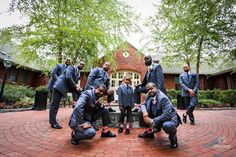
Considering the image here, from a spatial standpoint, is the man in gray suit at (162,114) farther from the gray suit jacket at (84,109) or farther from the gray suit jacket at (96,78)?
the gray suit jacket at (96,78)

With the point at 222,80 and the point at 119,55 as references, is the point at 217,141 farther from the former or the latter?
the point at 222,80

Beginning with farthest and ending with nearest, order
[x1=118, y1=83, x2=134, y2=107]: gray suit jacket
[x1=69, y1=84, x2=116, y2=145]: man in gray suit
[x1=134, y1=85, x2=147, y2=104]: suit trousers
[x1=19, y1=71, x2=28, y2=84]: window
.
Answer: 1. [x1=19, y1=71, x2=28, y2=84]: window
2. [x1=134, y1=85, x2=147, y2=104]: suit trousers
3. [x1=118, y1=83, x2=134, y2=107]: gray suit jacket
4. [x1=69, y1=84, x2=116, y2=145]: man in gray suit

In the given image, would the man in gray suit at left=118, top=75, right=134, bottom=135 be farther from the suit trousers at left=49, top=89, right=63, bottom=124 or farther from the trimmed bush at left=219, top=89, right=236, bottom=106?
the trimmed bush at left=219, top=89, right=236, bottom=106

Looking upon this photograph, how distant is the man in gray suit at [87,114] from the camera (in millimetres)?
2873

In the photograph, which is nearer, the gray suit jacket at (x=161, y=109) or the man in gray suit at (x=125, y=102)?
the gray suit jacket at (x=161, y=109)

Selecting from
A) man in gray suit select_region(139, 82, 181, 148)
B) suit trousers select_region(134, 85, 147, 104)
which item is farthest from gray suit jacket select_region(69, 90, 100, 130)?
suit trousers select_region(134, 85, 147, 104)

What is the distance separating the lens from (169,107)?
2922 mm

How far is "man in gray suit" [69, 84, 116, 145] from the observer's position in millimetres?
2873

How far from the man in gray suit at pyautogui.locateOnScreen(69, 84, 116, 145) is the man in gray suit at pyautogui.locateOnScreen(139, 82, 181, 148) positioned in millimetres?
865

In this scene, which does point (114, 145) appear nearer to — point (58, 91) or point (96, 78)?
point (58, 91)

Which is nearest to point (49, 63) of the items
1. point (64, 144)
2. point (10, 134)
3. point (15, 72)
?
point (15, 72)

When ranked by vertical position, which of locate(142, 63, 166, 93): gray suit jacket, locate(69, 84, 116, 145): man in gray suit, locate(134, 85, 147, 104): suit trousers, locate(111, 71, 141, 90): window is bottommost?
locate(69, 84, 116, 145): man in gray suit

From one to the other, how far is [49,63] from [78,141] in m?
10.3

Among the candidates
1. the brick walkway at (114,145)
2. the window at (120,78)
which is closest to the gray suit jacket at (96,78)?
the brick walkway at (114,145)
